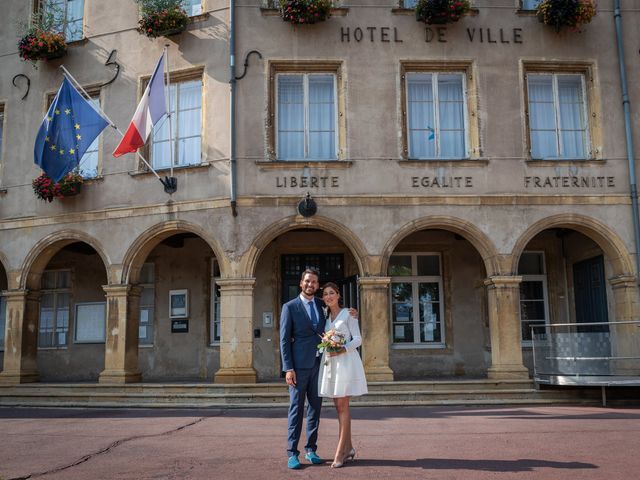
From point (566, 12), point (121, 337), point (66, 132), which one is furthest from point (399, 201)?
point (66, 132)

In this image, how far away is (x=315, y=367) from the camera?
680cm

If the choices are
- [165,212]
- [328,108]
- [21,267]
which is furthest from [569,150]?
[21,267]

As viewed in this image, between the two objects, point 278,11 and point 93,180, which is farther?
point 93,180

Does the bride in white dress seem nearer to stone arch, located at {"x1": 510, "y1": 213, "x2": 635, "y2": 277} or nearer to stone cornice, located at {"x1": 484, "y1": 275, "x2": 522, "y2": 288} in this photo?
stone cornice, located at {"x1": 484, "y1": 275, "x2": 522, "y2": 288}

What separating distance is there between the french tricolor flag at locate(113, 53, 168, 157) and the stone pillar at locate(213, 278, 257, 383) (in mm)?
3105

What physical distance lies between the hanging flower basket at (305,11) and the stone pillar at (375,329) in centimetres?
528

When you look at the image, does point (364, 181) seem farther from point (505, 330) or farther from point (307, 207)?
point (505, 330)

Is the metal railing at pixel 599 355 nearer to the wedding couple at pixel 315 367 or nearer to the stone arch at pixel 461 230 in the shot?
the stone arch at pixel 461 230

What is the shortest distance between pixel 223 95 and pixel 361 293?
190 inches

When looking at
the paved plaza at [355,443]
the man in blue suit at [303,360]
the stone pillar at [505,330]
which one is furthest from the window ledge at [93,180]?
the man in blue suit at [303,360]

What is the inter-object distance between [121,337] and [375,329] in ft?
16.8

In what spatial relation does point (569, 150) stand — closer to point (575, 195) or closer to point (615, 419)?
point (575, 195)

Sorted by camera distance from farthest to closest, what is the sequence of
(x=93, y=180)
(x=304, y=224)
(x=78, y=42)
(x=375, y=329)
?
1. (x=78, y=42)
2. (x=93, y=180)
3. (x=304, y=224)
4. (x=375, y=329)

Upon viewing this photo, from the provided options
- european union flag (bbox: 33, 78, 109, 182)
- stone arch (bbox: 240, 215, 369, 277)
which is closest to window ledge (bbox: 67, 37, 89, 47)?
european union flag (bbox: 33, 78, 109, 182)
